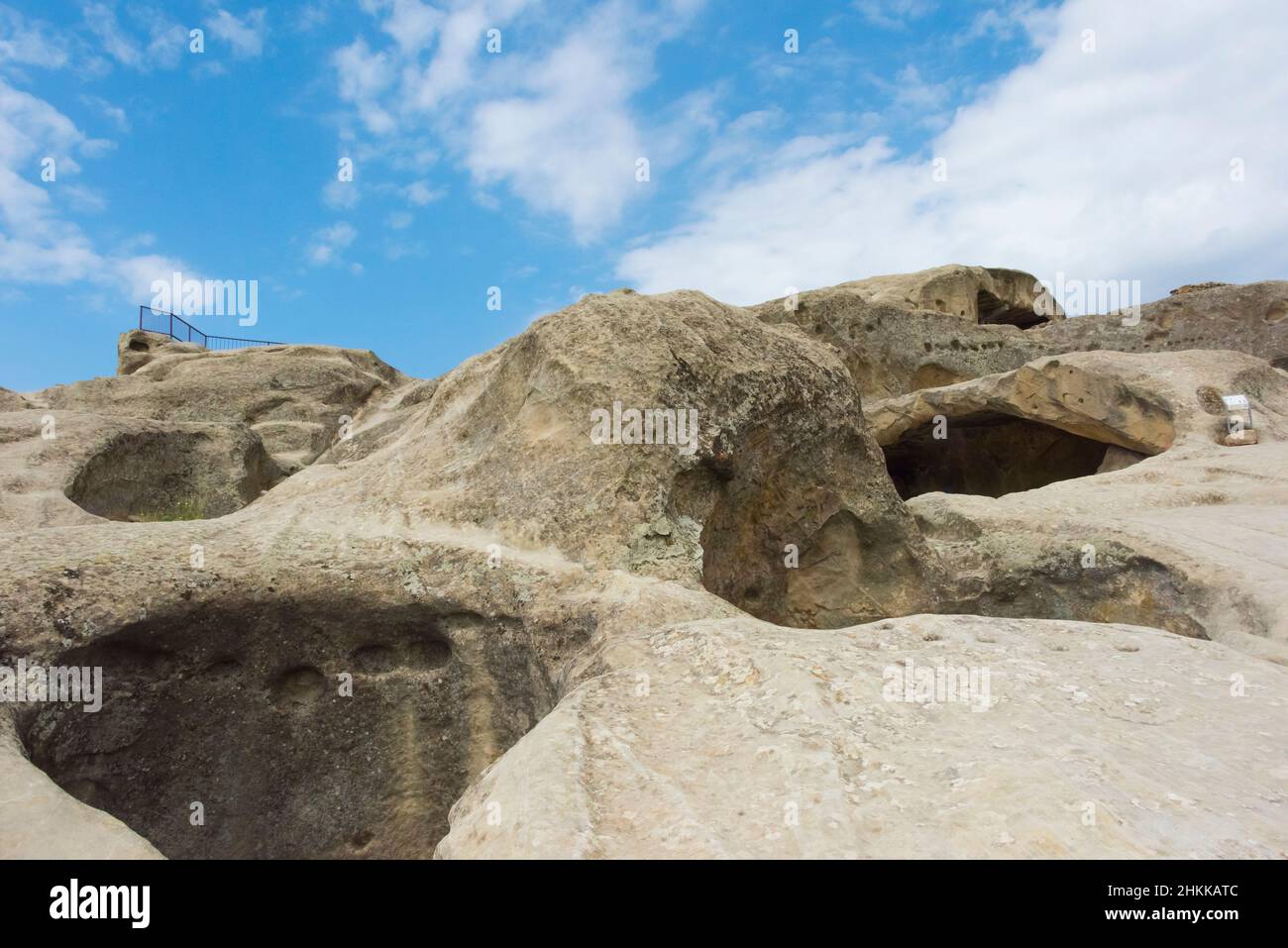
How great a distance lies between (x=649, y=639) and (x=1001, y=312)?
17.6 meters

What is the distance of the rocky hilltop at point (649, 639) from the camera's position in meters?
2.06

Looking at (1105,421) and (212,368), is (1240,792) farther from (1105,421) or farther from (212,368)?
(212,368)

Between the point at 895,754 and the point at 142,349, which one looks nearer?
the point at 895,754

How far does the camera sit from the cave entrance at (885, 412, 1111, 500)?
12.1 m

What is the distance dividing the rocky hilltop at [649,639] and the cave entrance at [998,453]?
458cm

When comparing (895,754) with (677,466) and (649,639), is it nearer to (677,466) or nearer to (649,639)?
(649,639)

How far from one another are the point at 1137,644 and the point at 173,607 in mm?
3546

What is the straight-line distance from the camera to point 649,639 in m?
3.10

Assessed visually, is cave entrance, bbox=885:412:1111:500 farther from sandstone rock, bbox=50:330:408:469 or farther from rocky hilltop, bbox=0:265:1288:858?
sandstone rock, bbox=50:330:408:469

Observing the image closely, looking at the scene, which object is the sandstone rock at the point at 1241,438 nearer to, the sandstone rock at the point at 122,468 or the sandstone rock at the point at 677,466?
the sandstone rock at the point at 677,466

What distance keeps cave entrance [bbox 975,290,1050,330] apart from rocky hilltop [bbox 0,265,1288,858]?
11.0 m

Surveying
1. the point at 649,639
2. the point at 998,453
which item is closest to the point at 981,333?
the point at 998,453

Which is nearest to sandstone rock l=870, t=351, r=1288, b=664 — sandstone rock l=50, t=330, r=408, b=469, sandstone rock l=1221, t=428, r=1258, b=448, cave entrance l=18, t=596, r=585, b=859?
sandstone rock l=1221, t=428, r=1258, b=448

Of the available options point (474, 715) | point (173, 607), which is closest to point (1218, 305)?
point (474, 715)
